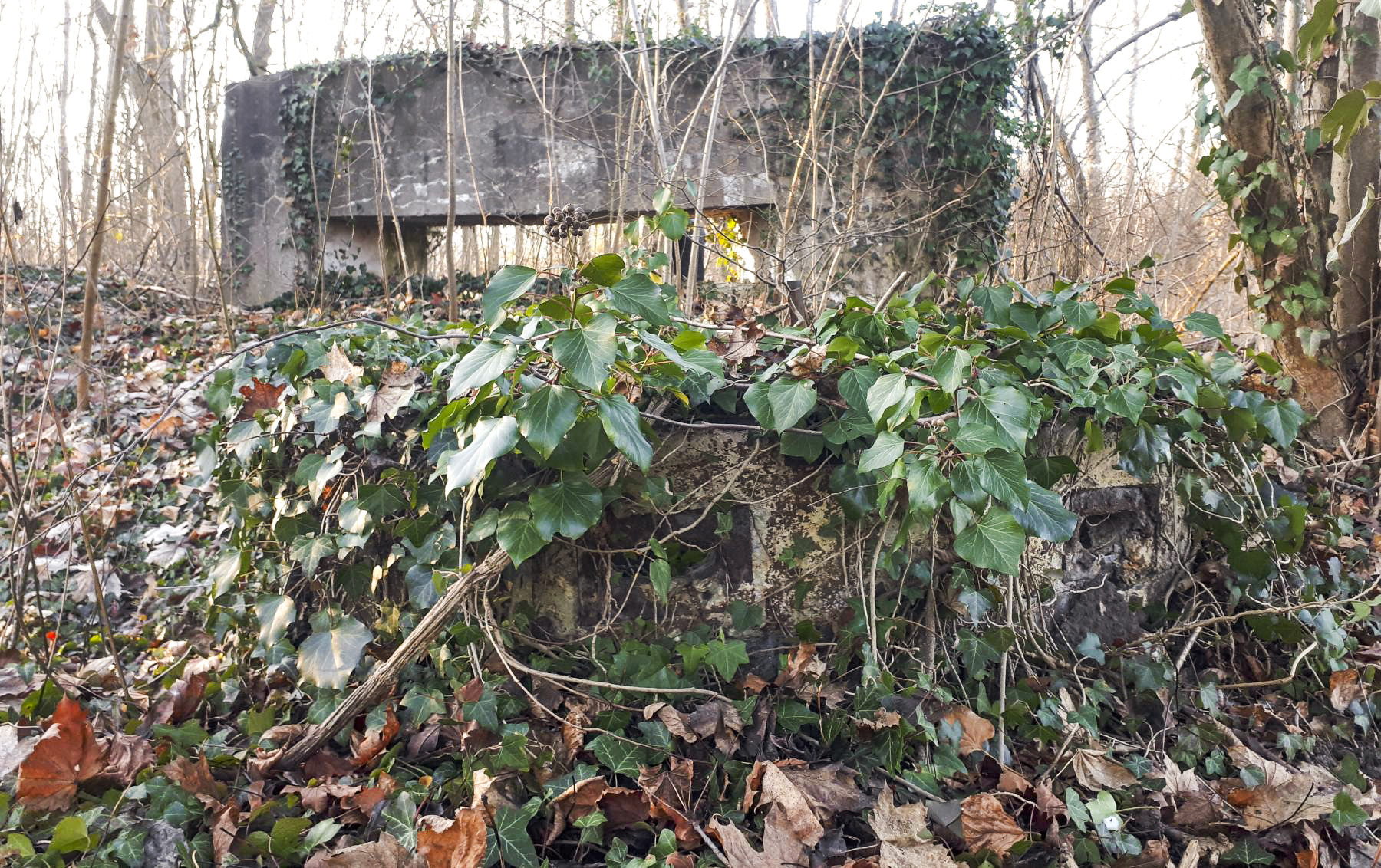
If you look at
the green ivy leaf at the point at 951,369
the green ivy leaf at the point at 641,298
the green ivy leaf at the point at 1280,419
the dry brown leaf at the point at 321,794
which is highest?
the green ivy leaf at the point at 641,298

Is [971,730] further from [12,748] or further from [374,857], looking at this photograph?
[12,748]

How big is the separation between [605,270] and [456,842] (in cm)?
120

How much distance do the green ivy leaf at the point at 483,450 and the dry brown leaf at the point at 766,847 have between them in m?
0.89

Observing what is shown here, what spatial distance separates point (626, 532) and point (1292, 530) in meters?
2.12

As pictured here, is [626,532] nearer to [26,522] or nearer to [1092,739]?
[1092,739]

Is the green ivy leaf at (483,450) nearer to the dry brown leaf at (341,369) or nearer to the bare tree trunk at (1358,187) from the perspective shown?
the dry brown leaf at (341,369)

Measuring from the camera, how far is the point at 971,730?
2113 millimetres

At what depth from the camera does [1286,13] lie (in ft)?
14.4

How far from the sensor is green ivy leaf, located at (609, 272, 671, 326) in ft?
6.00

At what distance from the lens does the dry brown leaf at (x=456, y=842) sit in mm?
1684

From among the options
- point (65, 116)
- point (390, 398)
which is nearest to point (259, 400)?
point (390, 398)

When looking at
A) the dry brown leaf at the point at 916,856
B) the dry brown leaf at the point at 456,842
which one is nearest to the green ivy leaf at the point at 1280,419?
the dry brown leaf at the point at 916,856

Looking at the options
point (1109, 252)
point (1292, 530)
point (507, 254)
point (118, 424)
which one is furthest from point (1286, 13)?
point (507, 254)

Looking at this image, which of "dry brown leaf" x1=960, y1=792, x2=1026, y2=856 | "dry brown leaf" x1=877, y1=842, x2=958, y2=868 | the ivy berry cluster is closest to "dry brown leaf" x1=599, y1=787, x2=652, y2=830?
"dry brown leaf" x1=877, y1=842, x2=958, y2=868
